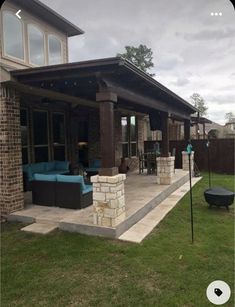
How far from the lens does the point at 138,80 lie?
6.09 meters

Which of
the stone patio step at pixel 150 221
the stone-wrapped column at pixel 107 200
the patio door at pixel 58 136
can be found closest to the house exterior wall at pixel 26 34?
the patio door at pixel 58 136

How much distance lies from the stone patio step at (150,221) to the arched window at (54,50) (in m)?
5.44

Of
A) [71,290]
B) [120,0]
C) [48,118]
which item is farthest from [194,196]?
[120,0]

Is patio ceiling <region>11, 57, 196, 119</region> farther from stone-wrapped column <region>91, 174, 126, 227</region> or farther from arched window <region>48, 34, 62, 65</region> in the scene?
arched window <region>48, 34, 62, 65</region>

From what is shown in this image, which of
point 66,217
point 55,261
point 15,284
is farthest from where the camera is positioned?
point 66,217

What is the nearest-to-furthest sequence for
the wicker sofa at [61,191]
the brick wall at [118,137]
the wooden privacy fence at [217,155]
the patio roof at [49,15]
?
1. the wicker sofa at [61,191]
2. the patio roof at [49,15]
3. the brick wall at [118,137]
4. the wooden privacy fence at [217,155]

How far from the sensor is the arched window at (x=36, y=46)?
784cm

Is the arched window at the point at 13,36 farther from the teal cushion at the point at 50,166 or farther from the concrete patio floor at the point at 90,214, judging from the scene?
the concrete patio floor at the point at 90,214

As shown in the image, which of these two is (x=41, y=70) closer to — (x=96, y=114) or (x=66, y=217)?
(x=66, y=217)

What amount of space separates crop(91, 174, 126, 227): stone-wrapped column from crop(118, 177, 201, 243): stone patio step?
0.34 metres

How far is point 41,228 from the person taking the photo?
222 inches

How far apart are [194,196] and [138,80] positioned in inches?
166

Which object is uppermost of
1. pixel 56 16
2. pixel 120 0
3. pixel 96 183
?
pixel 56 16

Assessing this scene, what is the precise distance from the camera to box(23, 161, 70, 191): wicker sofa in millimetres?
8125
